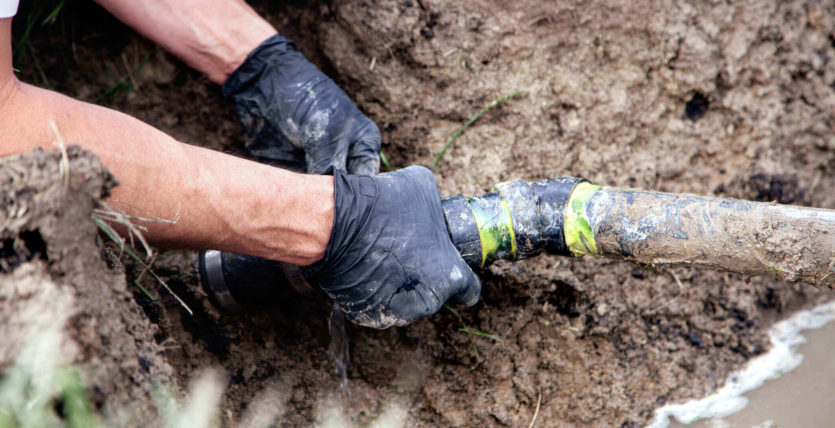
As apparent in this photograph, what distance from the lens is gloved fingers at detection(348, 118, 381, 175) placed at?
5.60 feet

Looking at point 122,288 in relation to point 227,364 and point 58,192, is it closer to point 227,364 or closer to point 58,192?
point 58,192

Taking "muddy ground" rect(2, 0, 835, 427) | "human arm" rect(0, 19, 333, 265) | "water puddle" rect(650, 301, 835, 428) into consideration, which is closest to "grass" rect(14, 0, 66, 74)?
"muddy ground" rect(2, 0, 835, 427)

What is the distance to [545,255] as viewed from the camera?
178 cm

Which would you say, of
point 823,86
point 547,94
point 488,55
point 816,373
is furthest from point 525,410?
point 823,86

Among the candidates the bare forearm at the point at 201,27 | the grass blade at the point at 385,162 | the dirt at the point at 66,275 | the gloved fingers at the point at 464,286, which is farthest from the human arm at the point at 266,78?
the dirt at the point at 66,275

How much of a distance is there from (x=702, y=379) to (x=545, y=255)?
0.66 metres

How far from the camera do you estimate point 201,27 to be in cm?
175

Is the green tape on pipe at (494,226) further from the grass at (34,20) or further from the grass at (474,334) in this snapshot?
the grass at (34,20)

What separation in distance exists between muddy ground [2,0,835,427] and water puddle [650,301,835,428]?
5 cm

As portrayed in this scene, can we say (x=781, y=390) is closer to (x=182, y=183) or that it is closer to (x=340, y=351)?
(x=340, y=351)

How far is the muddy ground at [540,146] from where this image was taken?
5.81 feet

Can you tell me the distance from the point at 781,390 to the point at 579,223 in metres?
0.91

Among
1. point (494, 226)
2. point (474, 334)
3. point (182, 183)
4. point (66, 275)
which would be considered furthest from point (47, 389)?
point (474, 334)

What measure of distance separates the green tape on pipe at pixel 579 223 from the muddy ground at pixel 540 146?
0.87 ft
